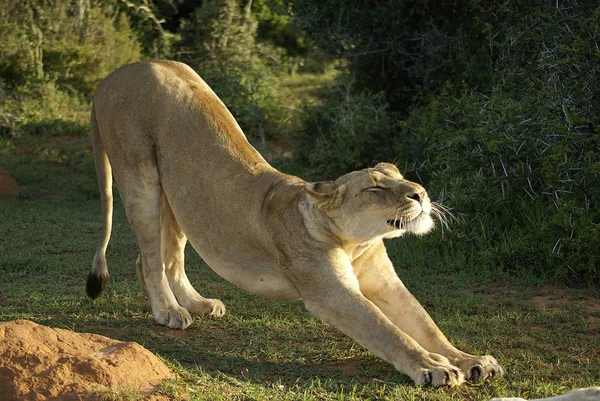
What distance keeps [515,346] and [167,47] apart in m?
9.12

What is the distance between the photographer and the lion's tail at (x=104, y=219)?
580 centimetres

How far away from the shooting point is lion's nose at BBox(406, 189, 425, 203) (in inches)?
179

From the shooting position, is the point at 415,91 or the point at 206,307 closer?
the point at 206,307

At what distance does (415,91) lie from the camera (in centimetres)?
1028

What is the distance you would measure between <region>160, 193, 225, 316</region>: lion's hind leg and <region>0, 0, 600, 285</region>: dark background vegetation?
209 cm

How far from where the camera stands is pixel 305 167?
1035 centimetres

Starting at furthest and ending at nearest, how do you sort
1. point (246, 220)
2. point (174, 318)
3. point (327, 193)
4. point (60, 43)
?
point (60, 43) → point (174, 318) → point (246, 220) → point (327, 193)

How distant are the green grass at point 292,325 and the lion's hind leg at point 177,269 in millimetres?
130

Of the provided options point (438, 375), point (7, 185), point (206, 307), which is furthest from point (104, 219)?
point (7, 185)

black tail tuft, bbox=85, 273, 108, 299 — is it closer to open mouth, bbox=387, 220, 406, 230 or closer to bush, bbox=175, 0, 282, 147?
open mouth, bbox=387, 220, 406, 230

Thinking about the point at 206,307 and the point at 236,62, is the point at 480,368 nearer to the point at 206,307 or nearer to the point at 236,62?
the point at 206,307

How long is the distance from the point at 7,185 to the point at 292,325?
5148 millimetres

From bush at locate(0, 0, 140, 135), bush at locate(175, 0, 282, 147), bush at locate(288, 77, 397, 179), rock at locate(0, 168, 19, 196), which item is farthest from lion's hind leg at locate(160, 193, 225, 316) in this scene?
bush at locate(0, 0, 140, 135)

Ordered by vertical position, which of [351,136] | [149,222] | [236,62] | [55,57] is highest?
[149,222]
